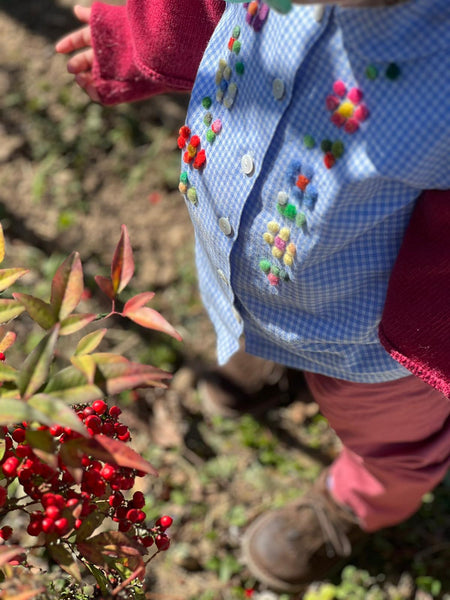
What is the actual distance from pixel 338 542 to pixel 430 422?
1.79ft

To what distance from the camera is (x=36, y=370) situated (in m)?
0.67

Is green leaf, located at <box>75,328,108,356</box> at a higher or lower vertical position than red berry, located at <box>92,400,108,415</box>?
higher

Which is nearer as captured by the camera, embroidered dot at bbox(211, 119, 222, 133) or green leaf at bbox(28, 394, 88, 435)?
green leaf at bbox(28, 394, 88, 435)

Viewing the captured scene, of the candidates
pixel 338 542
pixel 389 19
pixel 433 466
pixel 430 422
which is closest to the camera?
pixel 389 19

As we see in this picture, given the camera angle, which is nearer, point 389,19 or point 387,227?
point 389,19

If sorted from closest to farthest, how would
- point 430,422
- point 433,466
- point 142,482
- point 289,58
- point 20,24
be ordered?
1. point 289,58
2. point 430,422
3. point 433,466
4. point 142,482
5. point 20,24

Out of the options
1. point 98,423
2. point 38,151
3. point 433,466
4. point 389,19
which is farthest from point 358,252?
point 38,151

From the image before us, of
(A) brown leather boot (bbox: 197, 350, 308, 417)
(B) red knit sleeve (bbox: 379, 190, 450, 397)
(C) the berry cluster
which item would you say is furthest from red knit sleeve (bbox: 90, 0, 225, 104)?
(A) brown leather boot (bbox: 197, 350, 308, 417)

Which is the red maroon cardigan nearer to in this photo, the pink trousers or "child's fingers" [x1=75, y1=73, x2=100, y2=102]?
"child's fingers" [x1=75, y1=73, x2=100, y2=102]

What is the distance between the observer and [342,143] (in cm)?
78

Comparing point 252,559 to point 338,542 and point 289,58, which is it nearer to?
point 338,542

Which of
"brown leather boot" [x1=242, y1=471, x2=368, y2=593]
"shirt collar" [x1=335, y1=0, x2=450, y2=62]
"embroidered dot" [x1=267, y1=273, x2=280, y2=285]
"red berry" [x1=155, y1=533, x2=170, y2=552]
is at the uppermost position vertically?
"shirt collar" [x1=335, y1=0, x2=450, y2=62]

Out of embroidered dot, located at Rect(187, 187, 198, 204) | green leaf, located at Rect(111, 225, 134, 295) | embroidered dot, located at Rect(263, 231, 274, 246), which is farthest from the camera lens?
embroidered dot, located at Rect(187, 187, 198, 204)

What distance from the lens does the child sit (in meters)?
0.73
